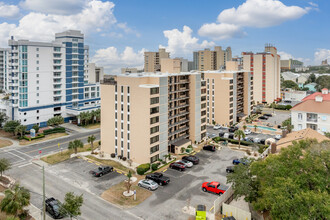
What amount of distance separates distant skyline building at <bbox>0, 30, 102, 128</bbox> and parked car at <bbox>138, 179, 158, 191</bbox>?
53.4 metres

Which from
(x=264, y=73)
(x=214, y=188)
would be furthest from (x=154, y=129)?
(x=264, y=73)

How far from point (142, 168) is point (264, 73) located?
361ft

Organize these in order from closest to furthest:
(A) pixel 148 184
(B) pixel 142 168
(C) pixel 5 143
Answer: (A) pixel 148 184, (B) pixel 142 168, (C) pixel 5 143

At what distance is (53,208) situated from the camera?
111 feet

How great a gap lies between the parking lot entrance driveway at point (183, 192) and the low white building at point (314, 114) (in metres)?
25.1

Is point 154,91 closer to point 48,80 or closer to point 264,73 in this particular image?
point 48,80

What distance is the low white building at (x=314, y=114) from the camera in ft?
210

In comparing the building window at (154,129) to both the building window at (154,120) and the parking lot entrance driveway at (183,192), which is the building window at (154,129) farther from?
the parking lot entrance driveway at (183,192)

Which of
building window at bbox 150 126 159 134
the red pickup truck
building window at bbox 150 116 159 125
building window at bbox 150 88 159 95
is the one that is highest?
building window at bbox 150 88 159 95

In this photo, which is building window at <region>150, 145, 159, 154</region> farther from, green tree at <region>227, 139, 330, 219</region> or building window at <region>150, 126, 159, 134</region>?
green tree at <region>227, 139, 330, 219</region>

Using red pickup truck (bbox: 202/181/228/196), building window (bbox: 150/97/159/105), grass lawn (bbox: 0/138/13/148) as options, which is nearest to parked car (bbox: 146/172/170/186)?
red pickup truck (bbox: 202/181/228/196)

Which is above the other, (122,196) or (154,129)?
(154,129)

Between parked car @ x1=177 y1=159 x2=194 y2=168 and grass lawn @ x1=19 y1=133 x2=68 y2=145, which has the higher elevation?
grass lawn @ x1=19 y1=133 x2=68 y2=145

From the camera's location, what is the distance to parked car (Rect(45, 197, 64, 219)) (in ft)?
109
